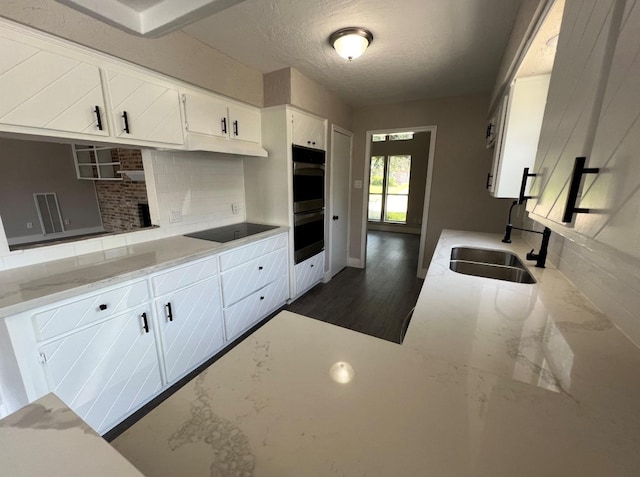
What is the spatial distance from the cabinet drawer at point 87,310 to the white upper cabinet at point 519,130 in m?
2.46

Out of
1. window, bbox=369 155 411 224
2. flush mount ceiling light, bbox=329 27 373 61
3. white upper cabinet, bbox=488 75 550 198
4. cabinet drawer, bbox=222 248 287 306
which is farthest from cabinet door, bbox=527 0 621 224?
window, bbox=369 155 411 224

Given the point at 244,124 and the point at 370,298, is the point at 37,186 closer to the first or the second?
the point at 244,124

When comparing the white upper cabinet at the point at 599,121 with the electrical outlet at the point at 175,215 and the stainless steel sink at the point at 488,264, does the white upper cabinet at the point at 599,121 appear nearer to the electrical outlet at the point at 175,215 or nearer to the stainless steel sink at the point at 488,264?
the stainless steel sink at the point at 488,264

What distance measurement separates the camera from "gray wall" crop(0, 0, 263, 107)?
4.36 ft

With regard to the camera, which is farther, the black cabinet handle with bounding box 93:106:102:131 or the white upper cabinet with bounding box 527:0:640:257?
the black cabinet handle with bounding box 93:106:102:131

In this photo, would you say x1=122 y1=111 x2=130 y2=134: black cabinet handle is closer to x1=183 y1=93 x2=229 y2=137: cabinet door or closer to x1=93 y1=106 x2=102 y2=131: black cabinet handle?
x1=93 y1=106 x2=102 y2=131: black cabinet handle

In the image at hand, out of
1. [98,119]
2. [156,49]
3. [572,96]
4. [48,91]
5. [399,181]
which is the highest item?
[156,49]

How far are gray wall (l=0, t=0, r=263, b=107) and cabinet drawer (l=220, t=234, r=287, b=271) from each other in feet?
4.49

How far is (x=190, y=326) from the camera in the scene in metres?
1.90

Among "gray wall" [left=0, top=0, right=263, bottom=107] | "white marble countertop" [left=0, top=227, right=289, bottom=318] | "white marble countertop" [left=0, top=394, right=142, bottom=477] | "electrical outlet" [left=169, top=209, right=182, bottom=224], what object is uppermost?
"gray wall" [left=0, top=0, right=263, bottom=107]

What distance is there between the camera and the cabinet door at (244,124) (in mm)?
2449

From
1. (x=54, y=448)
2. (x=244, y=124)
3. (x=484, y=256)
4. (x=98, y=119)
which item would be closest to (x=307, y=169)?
(x=244, y=124)

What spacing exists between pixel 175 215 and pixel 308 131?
162 cm

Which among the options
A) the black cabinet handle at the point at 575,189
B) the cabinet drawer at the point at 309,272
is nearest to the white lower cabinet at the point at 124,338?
the cabinet drawer at the point at 309,272
